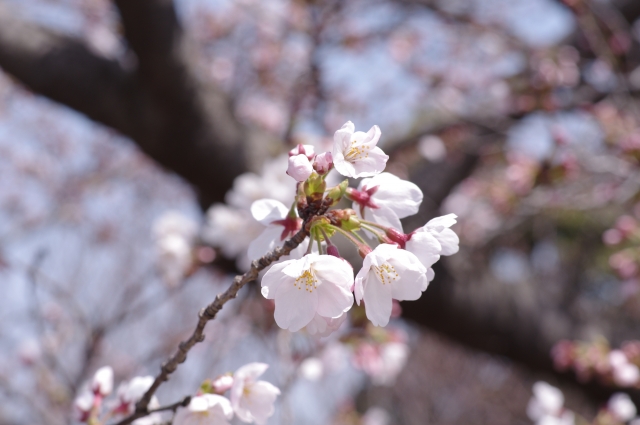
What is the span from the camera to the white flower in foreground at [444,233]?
0.64m

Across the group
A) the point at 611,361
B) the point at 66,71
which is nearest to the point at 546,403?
the point at 611,361

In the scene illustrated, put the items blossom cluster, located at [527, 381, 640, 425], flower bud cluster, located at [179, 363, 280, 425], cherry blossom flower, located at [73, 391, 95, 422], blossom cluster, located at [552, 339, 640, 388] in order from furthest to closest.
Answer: blossom cluster, located at [552, 339, 640, 388], blossom cluster, located at [527, 381, 640, 425], cherry blossom flower, located at [73, 391, 95, 422], flower bud cluster, located at [179, 363, 280, 425]

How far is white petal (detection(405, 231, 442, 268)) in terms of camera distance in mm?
626

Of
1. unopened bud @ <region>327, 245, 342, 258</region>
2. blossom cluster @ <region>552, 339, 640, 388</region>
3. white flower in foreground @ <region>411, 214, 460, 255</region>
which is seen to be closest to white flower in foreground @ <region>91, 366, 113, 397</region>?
unopened bud @ <region>327, 245, 342, 258</region>

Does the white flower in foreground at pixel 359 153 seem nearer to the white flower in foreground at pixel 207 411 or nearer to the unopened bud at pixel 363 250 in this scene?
the unopened bud at pixel 363 250

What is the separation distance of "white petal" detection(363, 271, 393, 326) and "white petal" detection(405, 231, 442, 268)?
62mm

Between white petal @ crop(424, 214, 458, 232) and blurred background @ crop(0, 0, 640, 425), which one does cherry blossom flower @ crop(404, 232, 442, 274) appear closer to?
white petal @ crop(424, 214, 458, 232)

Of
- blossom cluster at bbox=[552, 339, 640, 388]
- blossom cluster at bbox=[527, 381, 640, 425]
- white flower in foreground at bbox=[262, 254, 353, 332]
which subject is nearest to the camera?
white flower in foreground at bbox=[262, 254, 353, 332]

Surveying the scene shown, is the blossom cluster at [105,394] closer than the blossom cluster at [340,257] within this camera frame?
No

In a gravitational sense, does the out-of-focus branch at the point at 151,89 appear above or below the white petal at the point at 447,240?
below

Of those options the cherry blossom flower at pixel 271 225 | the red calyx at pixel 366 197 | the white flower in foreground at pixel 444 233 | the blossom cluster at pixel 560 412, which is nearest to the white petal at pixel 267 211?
the cherry blossom flower at pixel 271 225

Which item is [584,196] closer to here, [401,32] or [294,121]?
[294,121]

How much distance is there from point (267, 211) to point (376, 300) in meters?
0.23

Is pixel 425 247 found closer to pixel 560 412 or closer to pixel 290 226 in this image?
pixel 290 226
